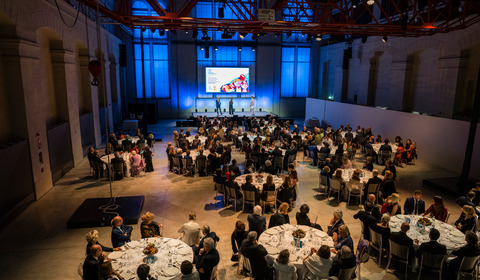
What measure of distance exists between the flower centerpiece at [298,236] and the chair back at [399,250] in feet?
5.37

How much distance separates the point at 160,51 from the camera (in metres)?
25.4

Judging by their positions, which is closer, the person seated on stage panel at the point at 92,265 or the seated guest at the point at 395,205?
the person seated on stage panel at the point at 92,265

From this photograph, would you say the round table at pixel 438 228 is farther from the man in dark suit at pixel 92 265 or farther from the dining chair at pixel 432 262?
the man in dark suit at pixel 92 265

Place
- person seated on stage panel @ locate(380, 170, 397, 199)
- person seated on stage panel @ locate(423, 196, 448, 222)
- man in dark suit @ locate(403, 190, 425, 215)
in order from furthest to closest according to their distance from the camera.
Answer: person seated on stage panel @ locate(380, 170, 397, 199) → man in dark suit @ locate(403, 190, 425, 215) → person seated on stage panel @ locate(423, 196, 448, 222)

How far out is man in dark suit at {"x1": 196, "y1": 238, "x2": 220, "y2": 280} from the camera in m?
5.13

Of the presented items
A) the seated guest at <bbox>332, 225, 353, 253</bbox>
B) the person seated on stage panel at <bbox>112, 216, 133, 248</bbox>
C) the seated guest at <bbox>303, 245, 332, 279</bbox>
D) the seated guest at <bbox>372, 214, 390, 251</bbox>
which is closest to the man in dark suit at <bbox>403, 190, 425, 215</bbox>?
the seated guest at <bbox>372, 214, 390, 251</bbox>

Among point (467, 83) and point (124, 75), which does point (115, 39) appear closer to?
point (124, 75)

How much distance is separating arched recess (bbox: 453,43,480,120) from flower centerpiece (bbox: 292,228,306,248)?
41.3 ft

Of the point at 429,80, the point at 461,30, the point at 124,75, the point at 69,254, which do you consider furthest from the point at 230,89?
the point at 69,254

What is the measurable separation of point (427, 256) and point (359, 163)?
27.9ft

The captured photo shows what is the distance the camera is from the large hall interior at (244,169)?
227 inches

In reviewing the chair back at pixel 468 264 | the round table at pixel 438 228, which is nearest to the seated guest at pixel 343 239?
the round table at pixel 438 228

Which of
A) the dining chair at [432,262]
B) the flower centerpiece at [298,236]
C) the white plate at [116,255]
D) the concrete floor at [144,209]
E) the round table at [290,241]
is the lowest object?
the concrete floor at [144,209]

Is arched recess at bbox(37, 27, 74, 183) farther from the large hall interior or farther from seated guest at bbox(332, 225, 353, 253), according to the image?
seated guest at bbox(332, 225, 353, 253)
